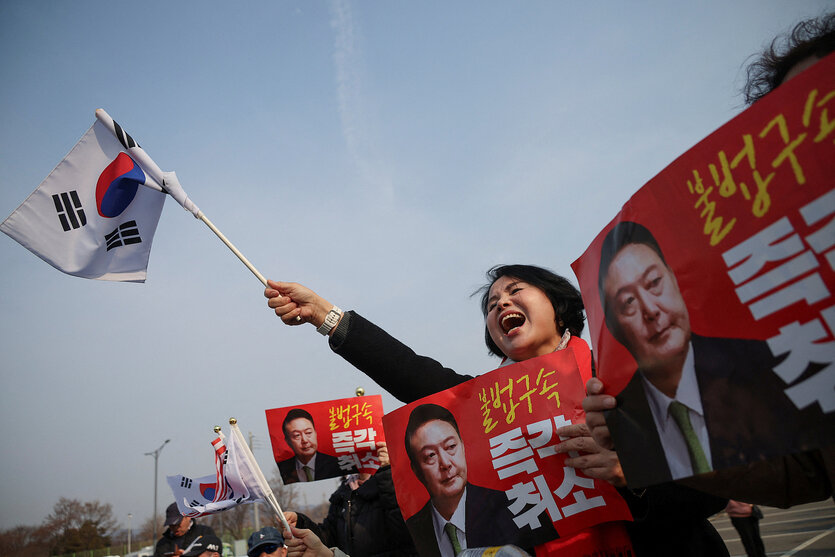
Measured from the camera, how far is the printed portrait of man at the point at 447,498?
1.91 m

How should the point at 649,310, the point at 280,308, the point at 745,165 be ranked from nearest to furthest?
the point at 745,165 → the point at 649,310 → the point at 280,308

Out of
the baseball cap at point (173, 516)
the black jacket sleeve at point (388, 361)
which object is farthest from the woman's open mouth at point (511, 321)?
the baseball cap at point (173, 516)

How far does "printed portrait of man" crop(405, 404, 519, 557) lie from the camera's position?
1912 mm

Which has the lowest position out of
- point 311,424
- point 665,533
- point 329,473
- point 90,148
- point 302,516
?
point 665,533

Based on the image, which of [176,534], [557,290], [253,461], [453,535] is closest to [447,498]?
[453,535]

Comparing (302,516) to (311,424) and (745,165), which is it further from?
(745,165)

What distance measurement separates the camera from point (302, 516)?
174 inches

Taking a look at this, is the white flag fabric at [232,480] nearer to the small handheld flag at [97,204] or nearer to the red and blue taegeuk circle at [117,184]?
the small handheld flag at [97,204]

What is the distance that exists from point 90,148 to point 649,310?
11.1 ft

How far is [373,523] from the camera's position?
13.7 feet

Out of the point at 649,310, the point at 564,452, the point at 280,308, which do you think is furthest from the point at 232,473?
the point at 649,310

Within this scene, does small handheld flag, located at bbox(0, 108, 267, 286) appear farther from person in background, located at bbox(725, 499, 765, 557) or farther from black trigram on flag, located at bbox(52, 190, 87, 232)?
person in background, located at bbox(725, 499, 765, 557)

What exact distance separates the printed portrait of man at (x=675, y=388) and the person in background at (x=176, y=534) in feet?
22.1

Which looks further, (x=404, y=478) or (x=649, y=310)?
(x=404, y=478)
